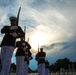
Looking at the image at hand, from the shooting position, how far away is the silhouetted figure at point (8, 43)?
7616 mm

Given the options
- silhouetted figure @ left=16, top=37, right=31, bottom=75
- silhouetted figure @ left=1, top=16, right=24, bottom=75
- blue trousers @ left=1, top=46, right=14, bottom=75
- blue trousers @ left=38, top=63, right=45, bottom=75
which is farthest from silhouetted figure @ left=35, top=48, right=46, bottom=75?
blue trousers @ left=1, top=46, right=14, bottom=75

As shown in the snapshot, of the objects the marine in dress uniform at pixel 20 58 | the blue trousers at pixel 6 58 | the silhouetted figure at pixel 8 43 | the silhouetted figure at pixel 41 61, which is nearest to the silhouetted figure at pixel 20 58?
the marine in dress uniform at pixel 20 58

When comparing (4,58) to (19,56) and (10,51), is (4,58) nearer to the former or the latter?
(10,51)

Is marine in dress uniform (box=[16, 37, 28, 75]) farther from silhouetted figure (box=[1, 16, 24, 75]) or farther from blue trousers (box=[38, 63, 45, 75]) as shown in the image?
blue trousers (box=[38, 63, 45, 75])

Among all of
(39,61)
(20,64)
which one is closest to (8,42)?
(20,64)

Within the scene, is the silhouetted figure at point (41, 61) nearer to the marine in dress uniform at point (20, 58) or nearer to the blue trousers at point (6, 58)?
the marine in dress uniform at point (20, 58)

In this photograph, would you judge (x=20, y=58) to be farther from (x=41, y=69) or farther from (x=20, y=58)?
(x=41, y=69)

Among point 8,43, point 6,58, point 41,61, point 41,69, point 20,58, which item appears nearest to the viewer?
point 6,58

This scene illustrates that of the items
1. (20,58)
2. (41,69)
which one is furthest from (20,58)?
(41,69)

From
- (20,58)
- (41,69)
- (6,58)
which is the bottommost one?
(6,58)

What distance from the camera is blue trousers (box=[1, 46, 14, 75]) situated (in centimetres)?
759

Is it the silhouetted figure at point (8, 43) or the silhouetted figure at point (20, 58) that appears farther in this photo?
the silhouetted figure at point (20, 58)

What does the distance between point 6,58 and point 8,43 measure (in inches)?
22.0

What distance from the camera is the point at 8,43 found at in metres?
7.93
